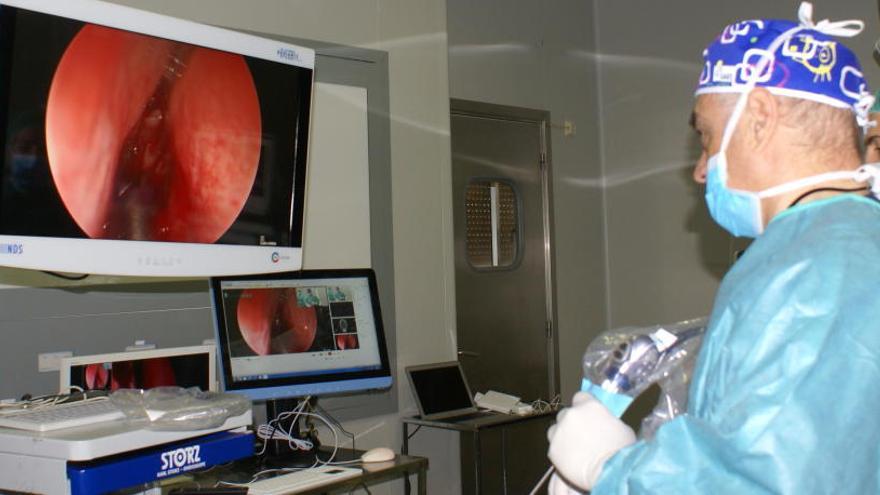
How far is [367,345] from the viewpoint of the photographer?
111 inches

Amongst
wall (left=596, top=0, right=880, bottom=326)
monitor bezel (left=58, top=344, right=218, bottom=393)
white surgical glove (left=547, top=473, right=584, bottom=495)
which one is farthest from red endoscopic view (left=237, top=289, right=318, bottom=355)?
wall (left=596, top=0, right=880, bottom=326)

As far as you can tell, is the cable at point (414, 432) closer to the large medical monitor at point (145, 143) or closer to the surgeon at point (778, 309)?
the large medical monitor at point (145, 143)

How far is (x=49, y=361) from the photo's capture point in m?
2.38

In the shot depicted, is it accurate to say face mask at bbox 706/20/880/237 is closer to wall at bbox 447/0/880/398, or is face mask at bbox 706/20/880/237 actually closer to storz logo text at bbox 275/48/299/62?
storz logo text at bbox 275/48/299/62

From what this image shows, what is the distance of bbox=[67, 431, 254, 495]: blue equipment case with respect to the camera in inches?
68.2

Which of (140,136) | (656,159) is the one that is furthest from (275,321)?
(656,159)

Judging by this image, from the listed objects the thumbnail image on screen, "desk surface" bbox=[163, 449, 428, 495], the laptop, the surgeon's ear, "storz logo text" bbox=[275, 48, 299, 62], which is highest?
"storz logo text" bbox=[275, 48, 299, 62]

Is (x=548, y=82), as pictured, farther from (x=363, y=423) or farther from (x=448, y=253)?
(x=363, y=423)

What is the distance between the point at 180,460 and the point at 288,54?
1.13 m

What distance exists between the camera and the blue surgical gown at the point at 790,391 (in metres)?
1.11

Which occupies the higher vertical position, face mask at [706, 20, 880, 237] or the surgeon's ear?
the surgeon's ear

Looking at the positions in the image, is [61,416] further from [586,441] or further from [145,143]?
[586,441]

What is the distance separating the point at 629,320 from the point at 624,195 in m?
0.64

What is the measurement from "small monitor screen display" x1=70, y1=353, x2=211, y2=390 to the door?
1.64 meters
